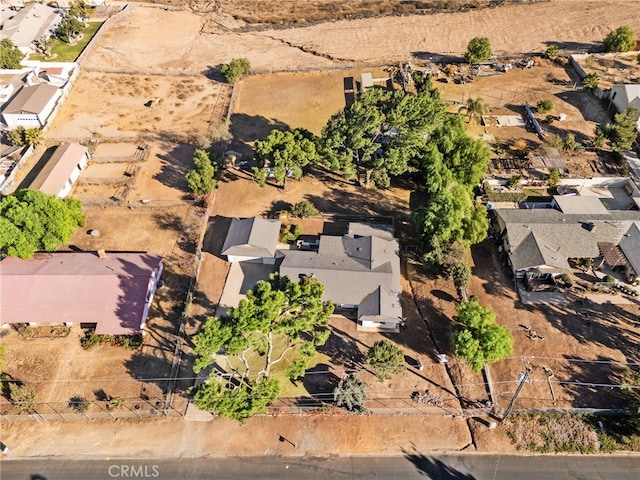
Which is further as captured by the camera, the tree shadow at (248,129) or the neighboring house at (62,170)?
the tree shadow at (248,129)

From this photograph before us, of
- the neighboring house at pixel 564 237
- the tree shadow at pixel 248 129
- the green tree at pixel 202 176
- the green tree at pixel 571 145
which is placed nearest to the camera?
the neighboring house at pixel 564 237

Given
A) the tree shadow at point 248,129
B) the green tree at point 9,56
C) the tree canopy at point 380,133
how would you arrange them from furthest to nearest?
the green tree at point 9,56, the tree shadow at point 248,129, the tree canopy at point 380,133

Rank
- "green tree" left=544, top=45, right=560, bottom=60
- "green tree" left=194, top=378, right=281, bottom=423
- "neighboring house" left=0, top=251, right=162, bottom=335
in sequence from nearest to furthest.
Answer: "green tree" left=194, top=378, right=281, bottom=423
"neighboring house" left=0, top=251, right=162, bottom=335
"green tree" left=544, top=45, right=560, bottom=60

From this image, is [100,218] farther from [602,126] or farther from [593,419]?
[602,126]

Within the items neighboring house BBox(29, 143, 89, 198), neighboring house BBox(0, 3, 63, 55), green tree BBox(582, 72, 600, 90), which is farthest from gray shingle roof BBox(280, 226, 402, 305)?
neighboring house BBox(0, 3, 63, 55)

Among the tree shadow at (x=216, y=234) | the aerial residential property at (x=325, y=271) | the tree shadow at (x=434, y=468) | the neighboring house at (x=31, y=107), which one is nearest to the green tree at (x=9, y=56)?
the aerial residential property at (x=325, y=271)

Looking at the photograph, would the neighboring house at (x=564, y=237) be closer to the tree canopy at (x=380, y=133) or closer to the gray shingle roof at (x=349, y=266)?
the tree canopy at (x=380, y=133)

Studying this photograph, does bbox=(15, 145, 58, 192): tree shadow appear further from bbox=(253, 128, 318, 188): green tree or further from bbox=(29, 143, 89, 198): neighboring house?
bbox=(253, 128, 318, 188): green tree
